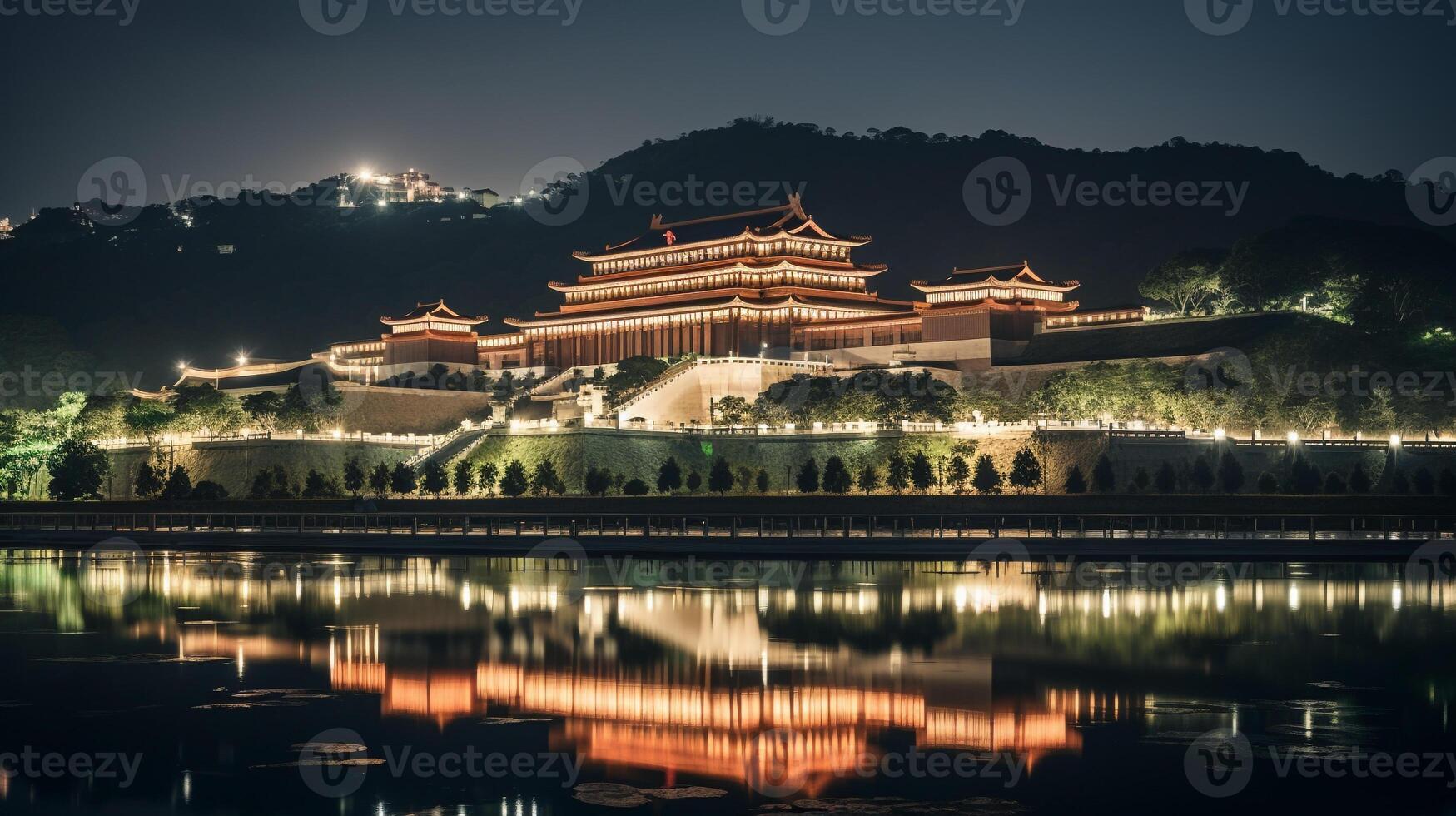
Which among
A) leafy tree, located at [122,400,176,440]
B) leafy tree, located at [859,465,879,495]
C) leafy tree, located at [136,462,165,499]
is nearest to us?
leafy tree, located at [859,465,879,495]

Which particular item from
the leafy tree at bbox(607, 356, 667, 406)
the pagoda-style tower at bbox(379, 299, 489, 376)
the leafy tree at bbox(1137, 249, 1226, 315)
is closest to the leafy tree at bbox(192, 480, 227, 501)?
the leafy tree at bbox(607, 356, 667, 406)

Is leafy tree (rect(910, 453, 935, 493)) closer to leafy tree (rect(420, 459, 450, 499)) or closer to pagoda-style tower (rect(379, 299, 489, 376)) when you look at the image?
leafy tree (rect(420, 459, 450, 499))

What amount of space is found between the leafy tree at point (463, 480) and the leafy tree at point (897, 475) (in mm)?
21173

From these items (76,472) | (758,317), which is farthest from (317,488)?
(758,317)

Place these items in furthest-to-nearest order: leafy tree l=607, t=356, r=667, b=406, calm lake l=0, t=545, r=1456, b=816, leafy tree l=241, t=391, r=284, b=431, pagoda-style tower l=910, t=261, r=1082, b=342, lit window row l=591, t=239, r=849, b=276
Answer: lit window row l=591, t=239, r=849, b=276 < pagoda-style tower l=910, t=261, r=1082, b=342 < leafy tree l=607, t=356, r=667, b=406 < leafy tree l=241, t=391, r=284, b=431 < calm lake l=0, t=545, r=1456, b=816

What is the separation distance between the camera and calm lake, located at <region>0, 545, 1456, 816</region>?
23.2 m

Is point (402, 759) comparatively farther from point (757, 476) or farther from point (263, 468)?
point (263, 468)

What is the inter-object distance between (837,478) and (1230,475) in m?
18.2

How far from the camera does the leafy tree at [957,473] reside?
80688 millimetres

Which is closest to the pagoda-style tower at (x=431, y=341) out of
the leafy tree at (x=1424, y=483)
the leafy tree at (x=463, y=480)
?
the leafy tree at (x=463, y=480)

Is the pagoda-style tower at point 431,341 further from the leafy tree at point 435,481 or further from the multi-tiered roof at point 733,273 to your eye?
→ the leafy tree at point 435,481

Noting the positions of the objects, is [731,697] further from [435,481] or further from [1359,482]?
[435,481]

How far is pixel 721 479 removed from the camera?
82.4 meters

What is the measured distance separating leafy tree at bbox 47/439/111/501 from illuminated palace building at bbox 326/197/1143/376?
34.1 meters
